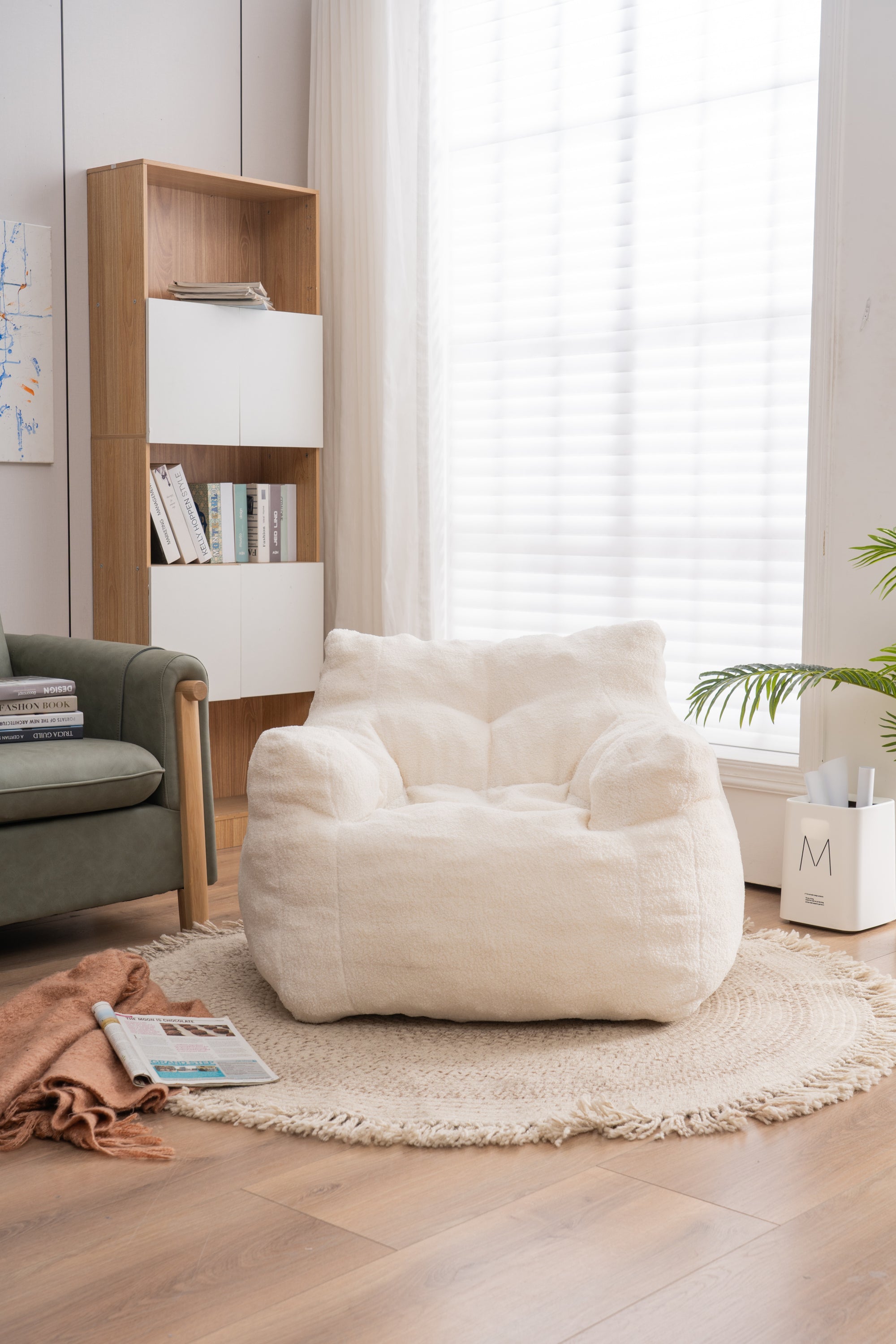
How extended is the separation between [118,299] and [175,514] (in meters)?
0.60

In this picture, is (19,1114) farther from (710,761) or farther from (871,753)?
(871,753)

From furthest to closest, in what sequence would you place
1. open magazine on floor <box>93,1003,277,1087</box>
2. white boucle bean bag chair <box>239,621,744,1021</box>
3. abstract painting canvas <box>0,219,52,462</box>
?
abstract painting canvas <box>0,219,52,462</box>, white boucle bean bag chair <box>239,621,744,1021</box>, open magazine on floor <box>93,1003,277,1087</box>

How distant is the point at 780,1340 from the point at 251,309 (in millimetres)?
3109

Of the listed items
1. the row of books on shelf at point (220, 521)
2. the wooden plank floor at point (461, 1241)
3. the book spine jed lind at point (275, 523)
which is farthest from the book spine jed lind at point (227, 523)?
→ the wooden plank floor at point (461, 1241)

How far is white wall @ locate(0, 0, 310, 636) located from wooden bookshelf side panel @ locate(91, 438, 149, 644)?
52mm

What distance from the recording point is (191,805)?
2.94 metres

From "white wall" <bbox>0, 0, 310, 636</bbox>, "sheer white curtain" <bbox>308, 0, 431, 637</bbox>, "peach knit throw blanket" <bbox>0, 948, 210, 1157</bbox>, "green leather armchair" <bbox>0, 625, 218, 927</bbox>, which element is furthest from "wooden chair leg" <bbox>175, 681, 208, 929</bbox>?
"sheer white curtain" <bbox>308, 0, 431, 637</bbox>

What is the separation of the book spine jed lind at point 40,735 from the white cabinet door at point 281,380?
113 cm

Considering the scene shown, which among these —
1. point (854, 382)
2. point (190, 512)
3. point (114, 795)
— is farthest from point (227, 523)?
point (854, 382)

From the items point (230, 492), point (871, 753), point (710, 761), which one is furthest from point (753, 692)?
point (230, 492)

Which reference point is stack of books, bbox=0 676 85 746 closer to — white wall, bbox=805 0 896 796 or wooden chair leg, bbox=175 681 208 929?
wooden chair leg, bbox=175 681 208 929

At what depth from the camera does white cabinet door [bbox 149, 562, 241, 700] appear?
3.69 m

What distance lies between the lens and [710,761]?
2482 mm

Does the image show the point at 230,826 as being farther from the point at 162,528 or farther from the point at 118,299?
the point at 118,299
